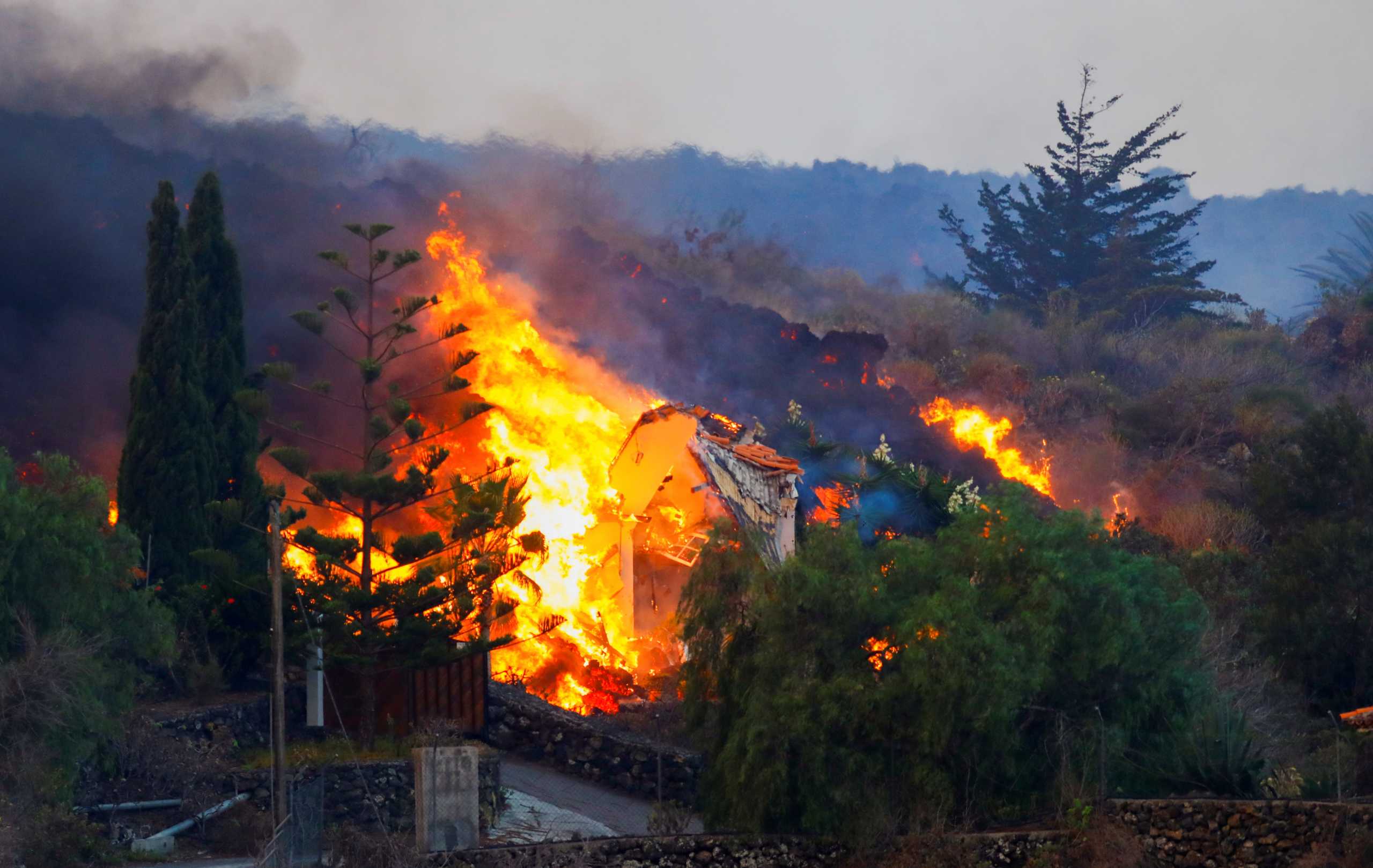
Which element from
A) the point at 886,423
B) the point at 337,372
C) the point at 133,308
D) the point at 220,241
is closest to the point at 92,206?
the point at 133,308

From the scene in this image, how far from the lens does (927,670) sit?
1903 cm

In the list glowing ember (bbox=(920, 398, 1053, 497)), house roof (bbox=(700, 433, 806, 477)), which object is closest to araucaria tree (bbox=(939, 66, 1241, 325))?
glowing ember (bbox=(920, 398, 1053, 497))

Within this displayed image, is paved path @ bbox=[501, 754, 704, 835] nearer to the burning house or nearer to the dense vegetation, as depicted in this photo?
the dense vegetation

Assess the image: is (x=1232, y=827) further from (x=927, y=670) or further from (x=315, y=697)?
(x=315, y=697)

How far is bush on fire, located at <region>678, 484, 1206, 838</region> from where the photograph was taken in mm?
19062

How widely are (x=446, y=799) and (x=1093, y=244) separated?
53867mm

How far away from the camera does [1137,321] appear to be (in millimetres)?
64125

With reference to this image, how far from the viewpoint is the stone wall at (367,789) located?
869 inches

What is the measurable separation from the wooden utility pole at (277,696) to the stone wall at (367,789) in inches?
43.2

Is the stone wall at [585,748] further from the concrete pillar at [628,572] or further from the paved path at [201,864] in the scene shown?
the paved path at [201,864]

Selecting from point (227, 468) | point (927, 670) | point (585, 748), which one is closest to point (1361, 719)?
point (927, 670)

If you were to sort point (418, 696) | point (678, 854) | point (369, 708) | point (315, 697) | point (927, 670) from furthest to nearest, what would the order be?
point (418, 696)
point (315, 697)
point (369, 708)
point (927, 670)
point (678, 854)

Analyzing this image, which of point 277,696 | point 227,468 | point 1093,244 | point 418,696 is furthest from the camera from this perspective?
point 1093,244

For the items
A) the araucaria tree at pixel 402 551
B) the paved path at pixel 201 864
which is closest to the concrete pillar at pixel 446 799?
the paved path at pixel 201 864
